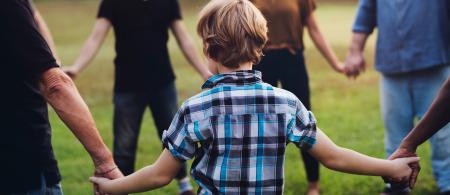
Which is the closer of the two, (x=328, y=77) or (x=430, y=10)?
(x=430, y=10)

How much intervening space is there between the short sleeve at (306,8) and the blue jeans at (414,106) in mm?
836

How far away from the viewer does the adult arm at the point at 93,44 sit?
18.5ft

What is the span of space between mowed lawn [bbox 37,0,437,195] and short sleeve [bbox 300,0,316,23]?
1537mm

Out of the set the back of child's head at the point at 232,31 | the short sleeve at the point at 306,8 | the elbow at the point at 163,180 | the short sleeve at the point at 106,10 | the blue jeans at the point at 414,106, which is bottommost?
the blue jeans at the point at 414,106

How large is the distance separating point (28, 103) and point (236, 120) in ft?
3.01

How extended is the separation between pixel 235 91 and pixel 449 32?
3.12m

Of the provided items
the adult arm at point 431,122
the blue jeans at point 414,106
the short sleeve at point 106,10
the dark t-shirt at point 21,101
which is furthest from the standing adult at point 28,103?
the blue jeans at point 414,106

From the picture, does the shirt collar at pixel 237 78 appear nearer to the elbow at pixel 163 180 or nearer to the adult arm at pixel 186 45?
the elbow at pixel 163 180

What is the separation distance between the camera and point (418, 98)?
5.62 m

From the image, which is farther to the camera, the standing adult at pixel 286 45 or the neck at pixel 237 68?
the standing adult at pixel 286 45

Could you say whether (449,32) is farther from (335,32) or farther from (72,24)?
(72,24)

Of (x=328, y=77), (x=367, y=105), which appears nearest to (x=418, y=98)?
(x=367, y=105)

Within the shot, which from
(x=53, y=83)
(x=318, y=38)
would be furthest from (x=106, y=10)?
(x=53, y=83)

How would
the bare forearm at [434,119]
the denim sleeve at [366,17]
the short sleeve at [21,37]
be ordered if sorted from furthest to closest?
the denim sleeve at [366,17] < the bare forearm at [434,119] < the short sleeve at [21,37]
